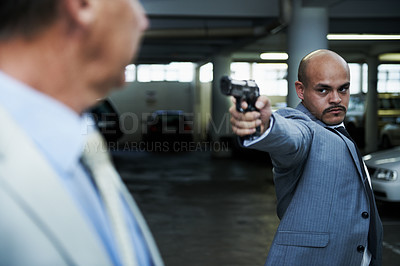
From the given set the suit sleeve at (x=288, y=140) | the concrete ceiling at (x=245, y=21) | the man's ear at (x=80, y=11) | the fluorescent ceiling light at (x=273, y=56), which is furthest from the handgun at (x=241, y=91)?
the fluorescent ceiling light at (x=273, y=56)

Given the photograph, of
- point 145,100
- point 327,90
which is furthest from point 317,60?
point 145,100

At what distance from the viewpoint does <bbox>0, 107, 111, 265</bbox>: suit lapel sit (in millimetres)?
677

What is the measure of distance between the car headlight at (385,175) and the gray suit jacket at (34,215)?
24.2 feet

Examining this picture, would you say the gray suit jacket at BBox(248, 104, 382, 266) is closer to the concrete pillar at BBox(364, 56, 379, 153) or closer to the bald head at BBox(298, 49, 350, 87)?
the bald head at BBox(298, 49, 350, 87)

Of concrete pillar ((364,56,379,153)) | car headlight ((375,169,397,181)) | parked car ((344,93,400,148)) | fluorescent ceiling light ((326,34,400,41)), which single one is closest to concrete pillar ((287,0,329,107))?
car headlight ((375,169,397,181))

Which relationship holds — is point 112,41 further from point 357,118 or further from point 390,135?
point 357,118

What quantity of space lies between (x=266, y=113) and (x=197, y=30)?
11681mm

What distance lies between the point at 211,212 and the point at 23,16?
7293mm

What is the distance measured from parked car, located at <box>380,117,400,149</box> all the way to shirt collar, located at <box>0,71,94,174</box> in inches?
728

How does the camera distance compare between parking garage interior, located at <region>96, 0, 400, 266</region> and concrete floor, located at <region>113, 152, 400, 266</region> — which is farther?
parking garage interior, located at <region>96, 0, 400, 266</region>

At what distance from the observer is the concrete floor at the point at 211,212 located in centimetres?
564

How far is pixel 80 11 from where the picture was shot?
A: 0.77 m

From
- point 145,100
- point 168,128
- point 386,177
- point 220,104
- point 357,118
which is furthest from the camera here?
point 145,100

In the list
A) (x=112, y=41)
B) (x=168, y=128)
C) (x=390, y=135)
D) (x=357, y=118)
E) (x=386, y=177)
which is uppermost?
(x=112, y=41)
